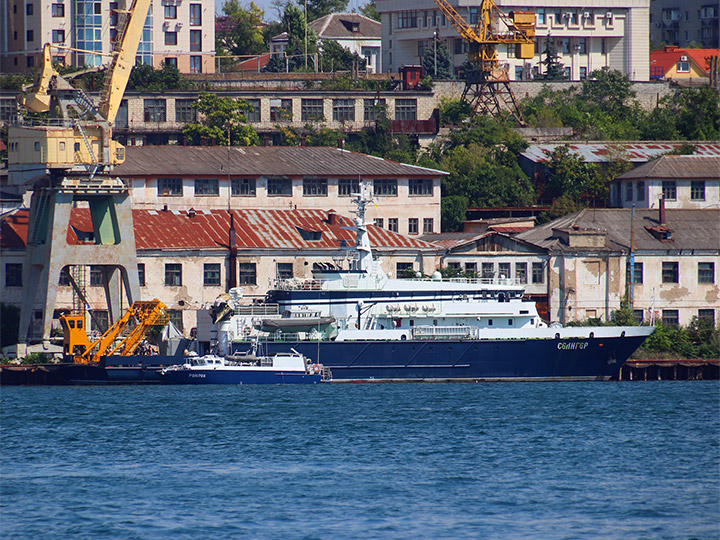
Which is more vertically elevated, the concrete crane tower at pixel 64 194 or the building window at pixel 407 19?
the building window at pixel 407 19

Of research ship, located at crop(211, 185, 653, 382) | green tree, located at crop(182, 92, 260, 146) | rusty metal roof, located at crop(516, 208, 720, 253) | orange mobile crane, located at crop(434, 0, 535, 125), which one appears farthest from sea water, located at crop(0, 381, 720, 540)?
orange mobile crane, located at crop(434, 0, 535, 125)

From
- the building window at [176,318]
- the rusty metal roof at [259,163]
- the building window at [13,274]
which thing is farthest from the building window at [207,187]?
the building window at [13,274]

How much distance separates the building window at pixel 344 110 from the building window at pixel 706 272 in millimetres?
26890

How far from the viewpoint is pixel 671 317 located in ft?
234

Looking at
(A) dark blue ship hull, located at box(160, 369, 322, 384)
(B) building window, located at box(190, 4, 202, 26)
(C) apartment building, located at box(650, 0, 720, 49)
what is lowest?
(A) dark blue ship hull, located at box(160, 369, 322, 384)

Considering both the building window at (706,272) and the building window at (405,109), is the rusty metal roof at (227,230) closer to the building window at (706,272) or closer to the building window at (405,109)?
the building window at (706,272)

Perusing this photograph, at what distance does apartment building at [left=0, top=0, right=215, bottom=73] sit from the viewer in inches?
3875

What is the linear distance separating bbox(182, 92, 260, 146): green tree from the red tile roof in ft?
144

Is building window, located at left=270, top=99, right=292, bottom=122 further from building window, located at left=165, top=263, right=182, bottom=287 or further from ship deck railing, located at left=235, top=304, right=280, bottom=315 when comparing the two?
ship deck railing, located at left=235, top=304, right=280, bottom=315

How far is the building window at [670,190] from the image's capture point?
81.5m

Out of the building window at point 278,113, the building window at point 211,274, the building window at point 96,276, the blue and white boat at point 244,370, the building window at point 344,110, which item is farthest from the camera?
the building window at point 344,110

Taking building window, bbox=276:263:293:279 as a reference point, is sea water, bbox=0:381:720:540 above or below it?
below

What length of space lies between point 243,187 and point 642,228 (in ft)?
67.9

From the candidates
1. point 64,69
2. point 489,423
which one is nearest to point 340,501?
point 489,423
